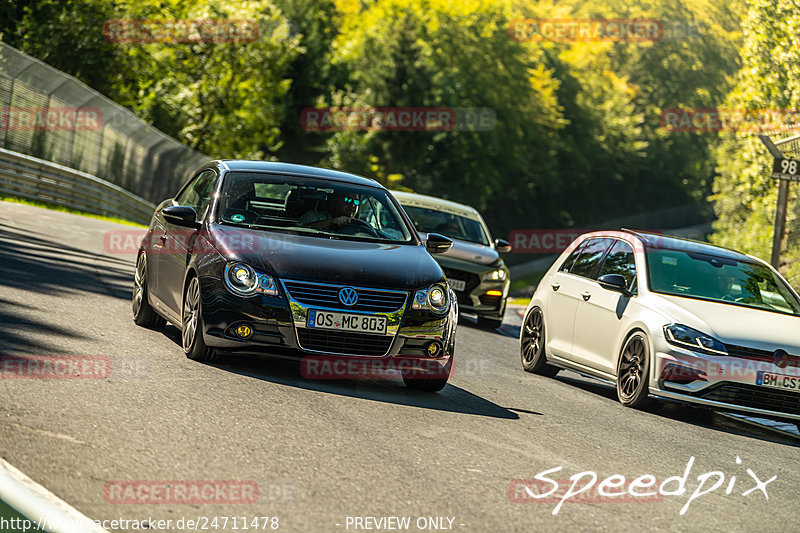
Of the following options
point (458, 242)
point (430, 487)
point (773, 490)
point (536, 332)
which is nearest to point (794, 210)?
point (458, 242)

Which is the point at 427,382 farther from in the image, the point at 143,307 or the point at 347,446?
the point at 143,307

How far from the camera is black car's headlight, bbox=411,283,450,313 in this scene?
360 inches

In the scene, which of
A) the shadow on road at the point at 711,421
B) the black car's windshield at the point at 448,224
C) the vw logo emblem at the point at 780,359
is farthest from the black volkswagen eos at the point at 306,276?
the black car's windshield at the point at 448,224

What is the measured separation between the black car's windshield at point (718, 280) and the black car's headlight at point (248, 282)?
3985 mm

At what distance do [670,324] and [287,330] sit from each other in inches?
137

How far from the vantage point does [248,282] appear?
8.93 metres

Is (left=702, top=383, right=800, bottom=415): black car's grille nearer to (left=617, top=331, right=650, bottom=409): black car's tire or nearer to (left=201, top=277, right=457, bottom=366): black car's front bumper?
(left=617, top=331, right=650, bottom=409): black car's tire

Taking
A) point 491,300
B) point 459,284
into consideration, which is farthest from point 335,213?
point 491,300

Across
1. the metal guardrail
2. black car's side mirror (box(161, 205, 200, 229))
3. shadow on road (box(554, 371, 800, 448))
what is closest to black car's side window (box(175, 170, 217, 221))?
black car's side mirror (box(161, 205, 200, 229))

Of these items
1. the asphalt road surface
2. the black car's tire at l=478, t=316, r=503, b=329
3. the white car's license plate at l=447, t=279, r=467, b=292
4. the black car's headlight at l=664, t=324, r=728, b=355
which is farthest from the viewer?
the black car's tire at l=478, t=316, r=503, b=329

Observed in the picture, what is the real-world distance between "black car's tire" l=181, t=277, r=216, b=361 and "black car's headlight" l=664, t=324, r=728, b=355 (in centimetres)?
383

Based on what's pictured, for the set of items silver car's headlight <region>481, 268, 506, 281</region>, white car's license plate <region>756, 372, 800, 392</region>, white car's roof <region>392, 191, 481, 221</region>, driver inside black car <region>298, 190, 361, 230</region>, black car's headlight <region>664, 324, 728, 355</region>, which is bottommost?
white car's license plate <region>756, 372, 800, 392</region>

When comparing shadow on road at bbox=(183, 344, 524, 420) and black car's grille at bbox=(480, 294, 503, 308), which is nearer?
shadow on road at bbox=(183, 344, 524, 420)

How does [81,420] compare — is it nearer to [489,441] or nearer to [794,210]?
[489,441]
